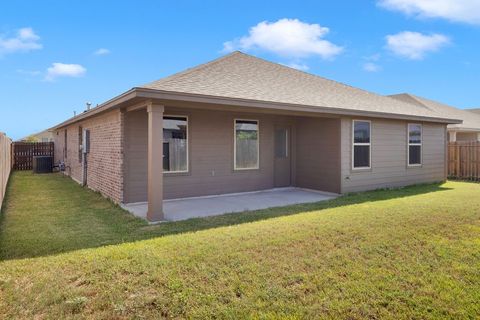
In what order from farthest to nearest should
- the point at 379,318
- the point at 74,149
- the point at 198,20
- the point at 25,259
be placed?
the point at 74,149
the point at 198,20
the point at 25,259
the point at 379,318

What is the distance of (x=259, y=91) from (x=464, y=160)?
37.4ft

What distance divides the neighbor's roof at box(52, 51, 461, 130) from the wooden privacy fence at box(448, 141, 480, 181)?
3.20m

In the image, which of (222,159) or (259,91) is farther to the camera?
(222,159)

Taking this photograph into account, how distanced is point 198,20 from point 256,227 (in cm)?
1000

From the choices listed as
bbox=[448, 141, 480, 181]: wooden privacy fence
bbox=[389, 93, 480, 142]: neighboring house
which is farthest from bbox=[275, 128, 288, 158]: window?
bbox=[389, 93, 480, 142]: neighboring house

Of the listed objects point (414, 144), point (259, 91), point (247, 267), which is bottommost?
point (247, 267)

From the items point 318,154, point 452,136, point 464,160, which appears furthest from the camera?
point 452,136

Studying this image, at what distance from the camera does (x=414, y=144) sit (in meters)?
12.1

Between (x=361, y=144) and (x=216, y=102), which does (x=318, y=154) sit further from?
(x=216, y=102)

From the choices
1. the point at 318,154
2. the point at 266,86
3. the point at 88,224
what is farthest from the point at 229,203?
the point at 318,154

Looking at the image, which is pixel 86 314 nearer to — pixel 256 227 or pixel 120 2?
pixel 256 227

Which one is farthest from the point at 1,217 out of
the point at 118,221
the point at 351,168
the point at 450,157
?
the point at 450,157

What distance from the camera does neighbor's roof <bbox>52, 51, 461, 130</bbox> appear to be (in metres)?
6.90

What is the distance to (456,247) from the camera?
455 cm
